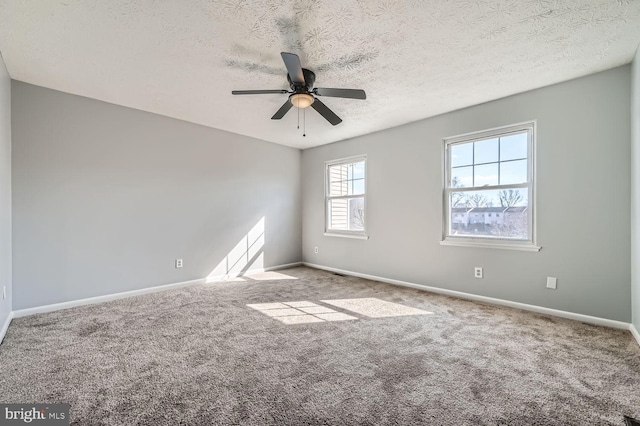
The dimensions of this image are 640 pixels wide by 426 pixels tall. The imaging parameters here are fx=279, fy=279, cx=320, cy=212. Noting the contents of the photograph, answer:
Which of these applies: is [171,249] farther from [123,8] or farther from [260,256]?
[123,8]

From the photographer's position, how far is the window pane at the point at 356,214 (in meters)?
4.98

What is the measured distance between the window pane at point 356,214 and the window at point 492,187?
149cm

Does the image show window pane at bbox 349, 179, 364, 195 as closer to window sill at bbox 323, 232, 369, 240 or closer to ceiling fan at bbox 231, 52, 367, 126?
window sill at bbox 323, 232, 369, 240

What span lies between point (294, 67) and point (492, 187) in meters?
2.79

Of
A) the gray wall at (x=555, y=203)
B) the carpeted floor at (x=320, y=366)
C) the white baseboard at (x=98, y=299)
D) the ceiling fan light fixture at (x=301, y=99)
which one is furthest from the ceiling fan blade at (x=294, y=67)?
the white baseboard at (x=98, y=299)

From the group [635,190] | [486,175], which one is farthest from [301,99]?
[635,190]

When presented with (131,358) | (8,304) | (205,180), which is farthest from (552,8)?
(8,304)

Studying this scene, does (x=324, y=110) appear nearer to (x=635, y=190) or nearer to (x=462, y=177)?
(x=462, y=177)

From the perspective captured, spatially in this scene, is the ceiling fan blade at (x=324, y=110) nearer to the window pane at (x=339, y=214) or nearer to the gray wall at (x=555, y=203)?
the gray wall at (x=555, y=203)

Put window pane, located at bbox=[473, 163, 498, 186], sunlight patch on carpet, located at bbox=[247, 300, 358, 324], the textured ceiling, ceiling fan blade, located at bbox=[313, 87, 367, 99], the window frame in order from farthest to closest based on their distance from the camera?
the window frame → window pane, located at bbox=[473, 163, 498, 186] → sunlight patch on carpet, located at bbox=[247, 300, 358, 324] → ceiling fan blade, located at bbox=[313, 87, 367, 99] → the textured ceiling

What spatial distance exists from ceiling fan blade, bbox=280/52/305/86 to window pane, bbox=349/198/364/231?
9.42 ft

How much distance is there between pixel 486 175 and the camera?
3.54 meters

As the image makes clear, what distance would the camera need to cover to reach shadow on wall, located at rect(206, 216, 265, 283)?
459cm

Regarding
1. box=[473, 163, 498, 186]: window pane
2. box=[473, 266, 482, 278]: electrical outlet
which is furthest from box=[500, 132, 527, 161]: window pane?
box=[473, 266, 482, 278]: electrical outlet
